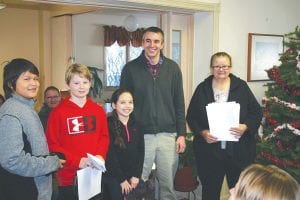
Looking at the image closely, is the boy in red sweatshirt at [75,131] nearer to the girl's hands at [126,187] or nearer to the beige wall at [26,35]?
the girl's hands at [126,187]

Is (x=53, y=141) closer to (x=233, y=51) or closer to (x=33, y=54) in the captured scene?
(x=233, y=51)

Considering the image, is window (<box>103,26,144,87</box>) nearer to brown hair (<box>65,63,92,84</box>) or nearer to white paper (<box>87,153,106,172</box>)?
brown hair (<box>65,63,92,84</box>)

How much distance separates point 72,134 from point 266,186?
1.39 meters

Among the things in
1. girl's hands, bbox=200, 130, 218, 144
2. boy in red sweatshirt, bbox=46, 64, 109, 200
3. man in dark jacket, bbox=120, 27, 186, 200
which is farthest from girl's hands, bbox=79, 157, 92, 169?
girl's hands, bbox=200, 130, 218, 144

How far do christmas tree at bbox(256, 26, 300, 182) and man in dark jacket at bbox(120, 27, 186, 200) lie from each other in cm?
100

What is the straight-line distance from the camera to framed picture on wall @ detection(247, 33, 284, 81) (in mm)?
4016

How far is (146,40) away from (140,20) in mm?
5875

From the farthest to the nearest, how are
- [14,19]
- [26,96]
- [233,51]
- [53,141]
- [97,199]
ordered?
1. [14,19]
2. [233,51]
3. [97,199]
4. [53,141]
5. [26,96]

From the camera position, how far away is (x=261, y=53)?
4117 millimetres

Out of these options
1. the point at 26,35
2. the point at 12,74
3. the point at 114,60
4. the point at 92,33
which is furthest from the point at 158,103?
the point at 114,60

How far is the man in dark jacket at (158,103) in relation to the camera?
8.87ft

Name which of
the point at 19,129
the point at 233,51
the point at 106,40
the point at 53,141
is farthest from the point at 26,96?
the point at 106,40

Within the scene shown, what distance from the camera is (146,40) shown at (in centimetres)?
271

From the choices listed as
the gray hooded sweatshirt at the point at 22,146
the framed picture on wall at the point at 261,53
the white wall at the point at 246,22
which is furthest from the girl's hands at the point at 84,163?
the framed picture on wall at the point at 261,53
